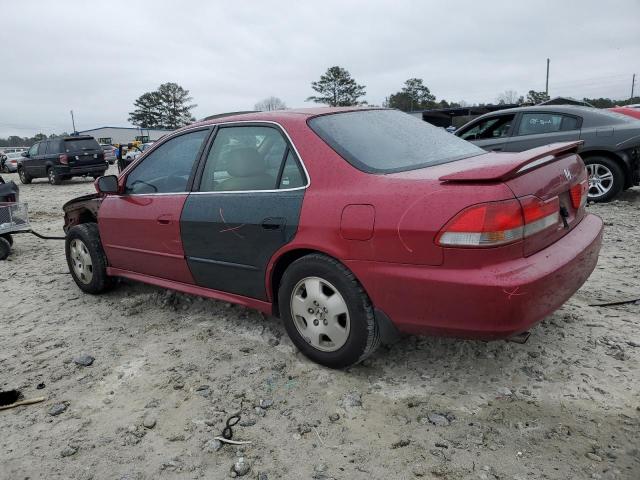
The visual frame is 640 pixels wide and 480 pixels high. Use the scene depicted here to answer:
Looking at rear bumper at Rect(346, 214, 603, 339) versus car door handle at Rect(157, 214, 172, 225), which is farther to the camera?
car door handle at Rect(157, 214, 172, 225)

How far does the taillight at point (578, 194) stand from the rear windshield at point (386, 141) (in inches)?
24.5

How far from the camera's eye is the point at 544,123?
747cm

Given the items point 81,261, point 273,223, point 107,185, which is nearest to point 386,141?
point 273,223

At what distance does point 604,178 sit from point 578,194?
202 inches

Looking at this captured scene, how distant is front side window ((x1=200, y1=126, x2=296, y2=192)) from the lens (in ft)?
10.0

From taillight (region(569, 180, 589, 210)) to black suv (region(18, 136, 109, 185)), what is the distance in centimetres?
1610

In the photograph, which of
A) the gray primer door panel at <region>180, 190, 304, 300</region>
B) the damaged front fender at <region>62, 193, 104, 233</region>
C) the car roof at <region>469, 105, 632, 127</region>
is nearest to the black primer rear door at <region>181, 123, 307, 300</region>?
the gray primer door panel at <region>180, 190, 304, 300</region>

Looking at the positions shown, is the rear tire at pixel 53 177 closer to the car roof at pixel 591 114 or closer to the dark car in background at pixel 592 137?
the dark car in background at pixel 592 137

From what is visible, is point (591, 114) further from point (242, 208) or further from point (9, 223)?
point (9, 223)

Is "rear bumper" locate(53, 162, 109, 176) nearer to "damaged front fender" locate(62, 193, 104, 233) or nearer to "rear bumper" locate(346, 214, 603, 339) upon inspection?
"damaged front fender" locate(62, 193, 104, 233)

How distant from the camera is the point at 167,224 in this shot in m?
3.58

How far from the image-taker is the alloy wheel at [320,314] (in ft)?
8.87

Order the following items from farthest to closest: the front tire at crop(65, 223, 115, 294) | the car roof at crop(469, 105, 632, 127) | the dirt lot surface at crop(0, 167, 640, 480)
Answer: the car roof at crop(469, 105, 632, 127) < the front tire at crop(65, 223, 115, 294) < the dirt lot surface at crop(0, 167, 640, 480)

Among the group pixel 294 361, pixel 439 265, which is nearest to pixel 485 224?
pixel 439 265
